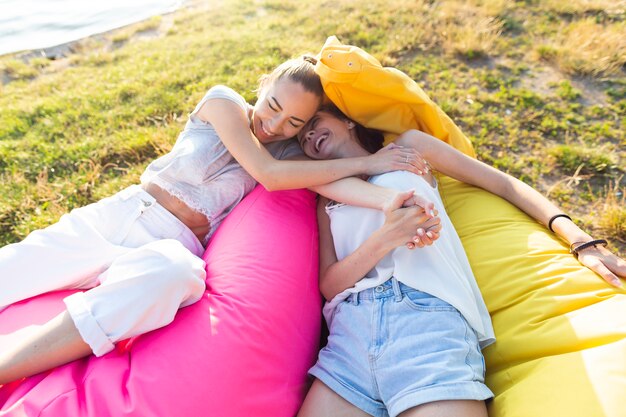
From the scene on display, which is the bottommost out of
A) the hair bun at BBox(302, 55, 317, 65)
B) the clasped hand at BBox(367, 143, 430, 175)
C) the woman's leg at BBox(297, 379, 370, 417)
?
the woman's leg at BBox(297, 379, 370, 417)

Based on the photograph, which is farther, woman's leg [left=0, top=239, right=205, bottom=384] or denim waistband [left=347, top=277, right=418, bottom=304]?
denim waistband [left=347, top=277, right=418, bottom=304]

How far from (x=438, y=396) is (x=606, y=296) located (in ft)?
2.99

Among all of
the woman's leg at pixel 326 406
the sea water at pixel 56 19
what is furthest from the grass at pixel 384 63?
the woman's leg at pixel 326 406

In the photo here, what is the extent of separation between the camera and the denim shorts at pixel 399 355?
160cm

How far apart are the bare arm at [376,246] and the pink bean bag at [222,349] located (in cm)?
15

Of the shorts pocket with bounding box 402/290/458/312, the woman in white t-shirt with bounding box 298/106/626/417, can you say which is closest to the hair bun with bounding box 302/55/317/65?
the woman in white t-shirt with bounding box 298/106/626/417

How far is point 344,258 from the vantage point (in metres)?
2.08

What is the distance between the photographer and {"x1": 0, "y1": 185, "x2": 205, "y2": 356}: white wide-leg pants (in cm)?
161

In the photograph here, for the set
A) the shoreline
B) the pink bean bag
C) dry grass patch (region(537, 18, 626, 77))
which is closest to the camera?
the pink bean bag

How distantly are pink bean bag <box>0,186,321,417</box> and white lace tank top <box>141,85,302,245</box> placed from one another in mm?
247

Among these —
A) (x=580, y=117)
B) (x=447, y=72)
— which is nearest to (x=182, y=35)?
(x=447, y=72)

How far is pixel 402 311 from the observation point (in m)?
1.82

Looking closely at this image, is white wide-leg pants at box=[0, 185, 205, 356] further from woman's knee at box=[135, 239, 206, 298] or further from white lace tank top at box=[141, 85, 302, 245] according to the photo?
white lace tank top at box=[141, 85, 302, 245]

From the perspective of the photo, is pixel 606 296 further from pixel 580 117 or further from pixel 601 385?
pixel 580 117
